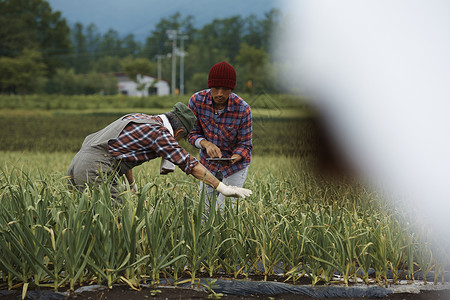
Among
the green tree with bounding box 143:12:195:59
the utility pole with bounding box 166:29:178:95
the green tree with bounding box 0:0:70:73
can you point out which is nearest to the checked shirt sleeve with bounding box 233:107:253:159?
the utility pole with bounding box 166:29:178:95

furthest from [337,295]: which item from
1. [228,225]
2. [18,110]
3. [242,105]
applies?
[18,110]

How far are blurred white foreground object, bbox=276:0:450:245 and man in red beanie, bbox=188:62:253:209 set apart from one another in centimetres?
68

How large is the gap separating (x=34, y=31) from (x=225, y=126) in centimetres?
4735

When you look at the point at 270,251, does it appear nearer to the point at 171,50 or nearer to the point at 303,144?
the point at 303,144

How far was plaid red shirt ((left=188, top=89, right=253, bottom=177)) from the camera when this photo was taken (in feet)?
13.4

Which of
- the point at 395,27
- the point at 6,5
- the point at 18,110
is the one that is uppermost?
the point at 395,27

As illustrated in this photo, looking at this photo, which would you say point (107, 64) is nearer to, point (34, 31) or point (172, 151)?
point (34, 31)

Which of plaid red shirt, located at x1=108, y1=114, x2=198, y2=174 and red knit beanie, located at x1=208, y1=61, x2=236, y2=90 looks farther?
red knit beanie, located at x1=208, y1=61, x2=236, y2=90

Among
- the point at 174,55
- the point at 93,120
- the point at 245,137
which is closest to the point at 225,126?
the point at 245,137

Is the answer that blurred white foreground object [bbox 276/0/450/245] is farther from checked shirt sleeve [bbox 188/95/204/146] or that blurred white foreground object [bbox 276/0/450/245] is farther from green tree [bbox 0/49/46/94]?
green tree [bbox 0/49/46/94]

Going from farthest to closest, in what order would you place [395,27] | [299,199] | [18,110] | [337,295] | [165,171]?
1. [18,110]
2. [299,199]
3. [395,27]
4. [165,171]
5. [337,295]

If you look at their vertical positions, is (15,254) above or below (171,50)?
above

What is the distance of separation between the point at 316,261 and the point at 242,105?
1465 mm

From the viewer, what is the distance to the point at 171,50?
167 ft
